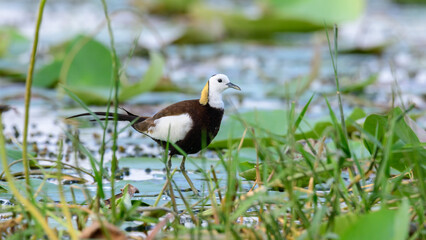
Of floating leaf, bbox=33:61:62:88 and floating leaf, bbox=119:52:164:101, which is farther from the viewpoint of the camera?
floating leaf, bbox=33:61:62:88

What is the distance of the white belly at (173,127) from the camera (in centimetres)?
242

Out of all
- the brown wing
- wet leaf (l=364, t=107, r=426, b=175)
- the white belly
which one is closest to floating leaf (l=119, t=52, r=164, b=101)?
the brown wing

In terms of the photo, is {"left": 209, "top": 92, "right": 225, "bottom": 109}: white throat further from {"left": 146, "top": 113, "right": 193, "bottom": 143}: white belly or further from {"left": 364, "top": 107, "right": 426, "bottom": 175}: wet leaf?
{"left": 364, "top": 107, "right": 426, "bottom": 175}: wet leaf

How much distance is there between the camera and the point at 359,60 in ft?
25.9

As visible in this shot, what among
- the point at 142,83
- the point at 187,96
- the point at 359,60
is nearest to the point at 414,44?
the point at 359,60

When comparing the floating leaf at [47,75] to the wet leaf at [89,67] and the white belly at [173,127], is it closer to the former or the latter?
the wet leaf at [89,67]

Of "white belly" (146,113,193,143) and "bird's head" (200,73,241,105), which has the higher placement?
"bird's head" (200,73,241,105)

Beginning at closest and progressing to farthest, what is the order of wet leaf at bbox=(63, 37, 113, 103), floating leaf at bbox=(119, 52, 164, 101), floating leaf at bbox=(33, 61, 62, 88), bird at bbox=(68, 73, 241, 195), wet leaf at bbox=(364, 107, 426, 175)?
wet leaf at bbox=(364, 107, 426, 175)
bird at bbox=(68, 73, 241, 195)
floating leaf at bbox=(119, 52, 164, 101)
wet leaf at bbox=(63, 37, 113, 103)
floating leaf at bbox=(33, 61, 62, 88)

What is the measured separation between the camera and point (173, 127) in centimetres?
245

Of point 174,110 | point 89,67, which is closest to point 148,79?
point 89,67

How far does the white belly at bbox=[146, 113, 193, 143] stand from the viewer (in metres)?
2.42

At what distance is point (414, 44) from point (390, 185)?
277 inches

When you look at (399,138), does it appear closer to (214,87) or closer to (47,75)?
(214,87)

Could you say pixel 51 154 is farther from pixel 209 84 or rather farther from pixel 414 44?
pixel 414 44
